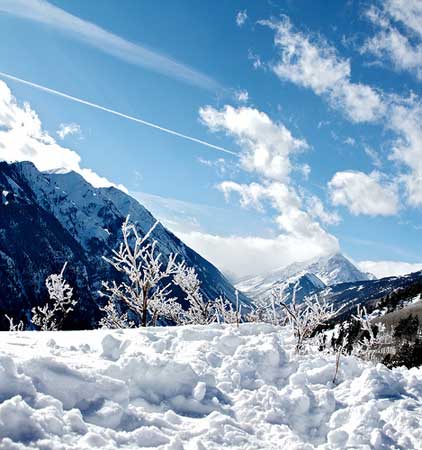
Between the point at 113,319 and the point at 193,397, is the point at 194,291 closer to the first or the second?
the point at 113,319

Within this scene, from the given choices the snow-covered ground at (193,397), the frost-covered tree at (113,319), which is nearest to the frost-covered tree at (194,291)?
the frost-covered tree at (113,319)

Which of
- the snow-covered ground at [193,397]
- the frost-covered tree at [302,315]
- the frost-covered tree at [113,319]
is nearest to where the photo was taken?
the snow-covered ground at [193,397]

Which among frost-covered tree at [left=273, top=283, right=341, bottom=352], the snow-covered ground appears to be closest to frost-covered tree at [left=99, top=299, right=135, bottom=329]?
frost-covered tree at [left=273, top=283, right=341, bottom=352]

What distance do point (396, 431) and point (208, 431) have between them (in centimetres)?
421

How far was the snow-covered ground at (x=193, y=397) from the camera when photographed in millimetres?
7656

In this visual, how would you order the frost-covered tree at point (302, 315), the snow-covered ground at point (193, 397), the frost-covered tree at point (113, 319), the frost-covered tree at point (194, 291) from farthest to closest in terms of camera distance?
1. the frost-covered tree at point (194, 291)
2. the frost-covered tree at point (113, 319)
3. the frost-covered tree at point (302, 315)
4. the snow-covered ground at point (193, 397)

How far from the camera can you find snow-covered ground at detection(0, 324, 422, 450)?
25.1 ft

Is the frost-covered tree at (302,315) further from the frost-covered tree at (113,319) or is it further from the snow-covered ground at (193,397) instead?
the frost-covered tree at (113,319)

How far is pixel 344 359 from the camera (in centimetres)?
1341

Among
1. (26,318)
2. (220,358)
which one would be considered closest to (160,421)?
(220,358)

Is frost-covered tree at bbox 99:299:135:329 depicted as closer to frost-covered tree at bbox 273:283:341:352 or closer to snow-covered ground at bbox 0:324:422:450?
frost-covered tree at bbox 273:283:341:352

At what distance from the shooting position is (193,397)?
9.93 meters

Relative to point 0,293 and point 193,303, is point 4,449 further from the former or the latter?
point 0,293

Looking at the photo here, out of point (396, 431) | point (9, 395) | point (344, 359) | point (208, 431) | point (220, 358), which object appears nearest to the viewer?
point (9, 395)
